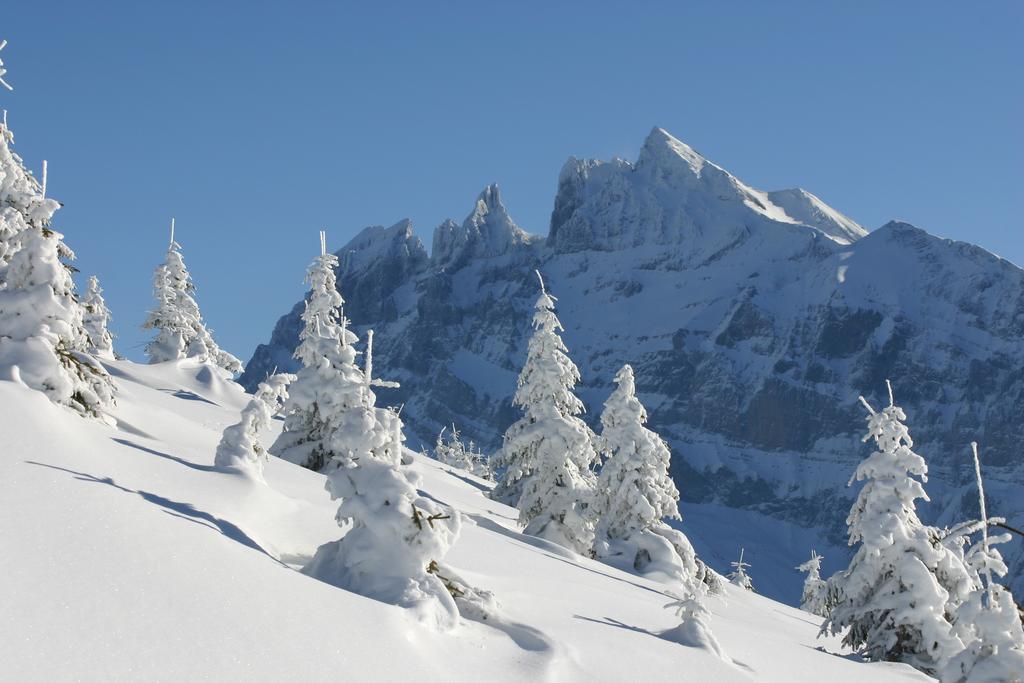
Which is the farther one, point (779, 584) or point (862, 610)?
point (779, 584)

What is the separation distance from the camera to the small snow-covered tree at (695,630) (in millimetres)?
12422

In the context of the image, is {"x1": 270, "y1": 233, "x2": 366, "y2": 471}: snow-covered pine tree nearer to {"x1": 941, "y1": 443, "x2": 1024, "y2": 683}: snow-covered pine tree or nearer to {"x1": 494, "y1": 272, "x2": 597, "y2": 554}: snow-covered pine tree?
{"x1": 494, "y1": 272, "x2": 597, "y2": 554}: snow-covered pine tree

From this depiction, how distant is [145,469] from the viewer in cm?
1180

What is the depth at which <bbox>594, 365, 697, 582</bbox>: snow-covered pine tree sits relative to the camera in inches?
1144

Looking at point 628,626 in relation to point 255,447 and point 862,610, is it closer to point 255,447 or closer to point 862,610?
point 255,447

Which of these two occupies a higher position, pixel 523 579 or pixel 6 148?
pixel 6 148

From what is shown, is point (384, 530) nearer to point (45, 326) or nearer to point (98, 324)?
point (45, 326)

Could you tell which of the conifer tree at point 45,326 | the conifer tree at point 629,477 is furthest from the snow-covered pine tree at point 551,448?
the conifer tree at point 45,326

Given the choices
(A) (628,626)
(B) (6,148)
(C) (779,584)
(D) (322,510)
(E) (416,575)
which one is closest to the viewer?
(E) (416,575)

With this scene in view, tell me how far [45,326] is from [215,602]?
7274 mm

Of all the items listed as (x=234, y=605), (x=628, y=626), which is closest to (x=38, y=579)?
(x=234, y=605)

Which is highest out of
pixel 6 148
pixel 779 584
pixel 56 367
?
pixel 6 148

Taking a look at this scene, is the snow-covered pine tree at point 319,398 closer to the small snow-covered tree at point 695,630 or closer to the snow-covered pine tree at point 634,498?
the snow-covered pine tree at point 634,498

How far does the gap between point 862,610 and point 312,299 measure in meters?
18.4
